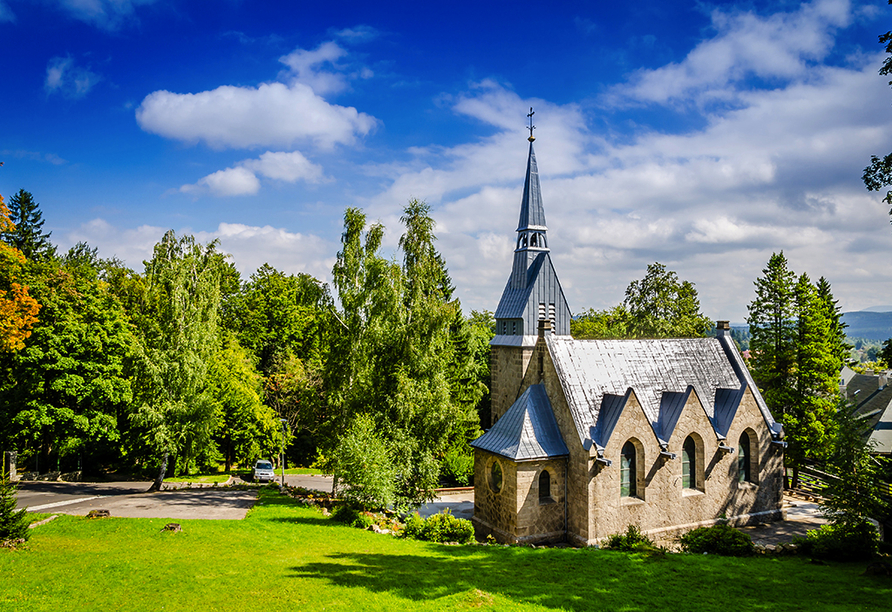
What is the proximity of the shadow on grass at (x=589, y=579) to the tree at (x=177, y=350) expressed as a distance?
55.1ft

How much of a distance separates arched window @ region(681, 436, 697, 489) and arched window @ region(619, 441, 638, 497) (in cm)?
336

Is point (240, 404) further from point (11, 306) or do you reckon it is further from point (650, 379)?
point (650, 379)

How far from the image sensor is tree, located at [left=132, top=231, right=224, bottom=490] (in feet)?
90.5

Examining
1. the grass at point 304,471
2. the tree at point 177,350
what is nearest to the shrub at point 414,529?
the tree at point 177,350

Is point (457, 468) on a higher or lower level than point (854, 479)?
lower

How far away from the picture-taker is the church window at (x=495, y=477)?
23328 millimetres

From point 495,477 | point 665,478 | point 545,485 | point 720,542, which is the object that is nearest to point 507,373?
point 495,477

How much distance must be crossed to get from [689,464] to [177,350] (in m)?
28.8

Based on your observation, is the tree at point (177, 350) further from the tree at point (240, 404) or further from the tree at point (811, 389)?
the tree at point (811, 389)

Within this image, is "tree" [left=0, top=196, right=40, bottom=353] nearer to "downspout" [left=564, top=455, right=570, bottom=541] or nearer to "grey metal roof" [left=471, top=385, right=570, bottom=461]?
"grey metal roof" [left=471, top=385, right=570, bottom=461]

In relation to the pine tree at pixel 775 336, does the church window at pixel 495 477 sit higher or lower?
lower

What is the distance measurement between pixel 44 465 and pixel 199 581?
36504 mm

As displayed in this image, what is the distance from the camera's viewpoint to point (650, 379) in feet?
84.6

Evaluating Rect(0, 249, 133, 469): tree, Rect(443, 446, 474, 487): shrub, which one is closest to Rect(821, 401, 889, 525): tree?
Rect(443, 446, 474, 487): shrub
